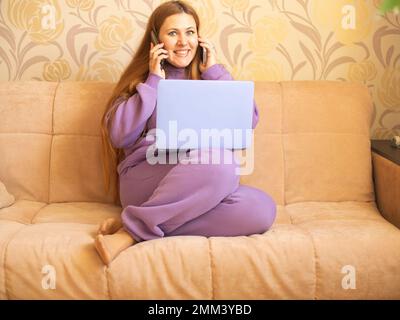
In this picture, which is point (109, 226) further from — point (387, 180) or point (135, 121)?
point (387, 180)

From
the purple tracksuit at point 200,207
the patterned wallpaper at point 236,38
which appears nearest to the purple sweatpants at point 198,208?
the purple tracksuit at point 200,207

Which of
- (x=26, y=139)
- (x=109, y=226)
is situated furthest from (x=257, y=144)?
(x=26, y=139)

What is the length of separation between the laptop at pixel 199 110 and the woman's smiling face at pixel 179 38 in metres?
0.35

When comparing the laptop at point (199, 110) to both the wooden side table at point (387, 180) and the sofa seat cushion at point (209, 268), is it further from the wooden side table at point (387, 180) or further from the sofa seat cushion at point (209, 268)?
the wooden side table at point (387, 180)

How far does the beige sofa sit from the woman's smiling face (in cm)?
30

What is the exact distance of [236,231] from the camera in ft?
4.98

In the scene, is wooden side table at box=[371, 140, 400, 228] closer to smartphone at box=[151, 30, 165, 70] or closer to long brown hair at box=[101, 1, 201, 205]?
long brown hair at box=[101, 1, 201, 205]

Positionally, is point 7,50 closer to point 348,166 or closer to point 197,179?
point 197,179

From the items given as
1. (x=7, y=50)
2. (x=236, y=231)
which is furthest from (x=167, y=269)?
(x=7, y=50)

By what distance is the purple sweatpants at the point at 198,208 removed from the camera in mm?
1486

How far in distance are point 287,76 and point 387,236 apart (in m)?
0.96

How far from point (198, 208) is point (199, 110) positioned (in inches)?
11.4

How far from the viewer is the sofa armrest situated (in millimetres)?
1705

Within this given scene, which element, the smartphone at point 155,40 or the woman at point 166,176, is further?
the smartphone at point 155,40
